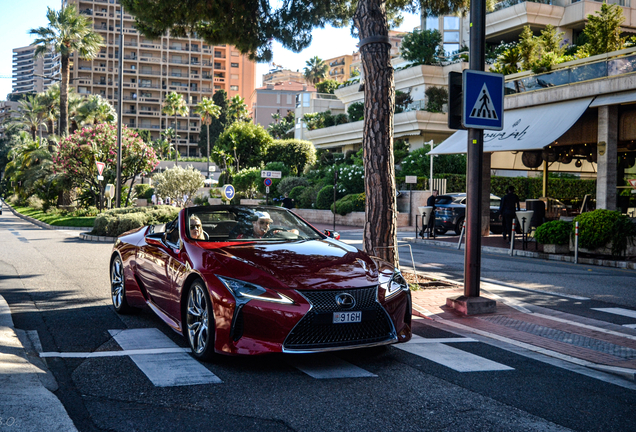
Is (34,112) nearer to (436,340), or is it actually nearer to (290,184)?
(290,184)

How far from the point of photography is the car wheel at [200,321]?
5.09 meters

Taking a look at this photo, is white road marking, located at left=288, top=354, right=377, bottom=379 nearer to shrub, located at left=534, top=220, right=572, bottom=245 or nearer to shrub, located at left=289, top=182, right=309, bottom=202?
shrub, located at left=534, top=220, right=572, bottom=245

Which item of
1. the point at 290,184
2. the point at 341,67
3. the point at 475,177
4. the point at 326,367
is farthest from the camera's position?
the point at 341,67

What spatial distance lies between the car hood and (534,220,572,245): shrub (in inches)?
461

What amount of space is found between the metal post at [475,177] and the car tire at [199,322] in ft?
13.0

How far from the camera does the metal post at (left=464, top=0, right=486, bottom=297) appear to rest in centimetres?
800

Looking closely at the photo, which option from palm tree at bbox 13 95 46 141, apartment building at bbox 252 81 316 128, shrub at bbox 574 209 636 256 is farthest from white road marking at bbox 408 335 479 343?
apartment building at bbox 252 81 316 128

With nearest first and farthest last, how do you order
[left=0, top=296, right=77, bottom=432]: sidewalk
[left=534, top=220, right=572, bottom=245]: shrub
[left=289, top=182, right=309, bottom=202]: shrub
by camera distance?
Result: [left=0, top=296, right=77, bottom=432]: sidewalk → [left=534, top=220, right=572, bottom=245]: shrub → [left=289, top=182, right=309, bottom=202]: shrub

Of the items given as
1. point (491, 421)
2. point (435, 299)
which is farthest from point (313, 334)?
point (435, 299)

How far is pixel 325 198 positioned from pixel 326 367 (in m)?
32.3

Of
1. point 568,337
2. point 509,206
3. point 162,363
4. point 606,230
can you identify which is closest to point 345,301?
point 162,363

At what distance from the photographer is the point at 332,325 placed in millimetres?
4879

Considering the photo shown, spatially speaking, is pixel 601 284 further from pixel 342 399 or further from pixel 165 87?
pixel 165 87

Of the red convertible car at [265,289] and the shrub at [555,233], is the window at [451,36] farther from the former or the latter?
the red convertible car at [265,289]
